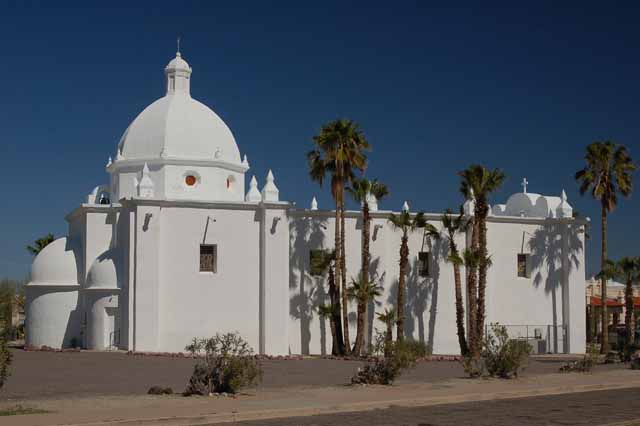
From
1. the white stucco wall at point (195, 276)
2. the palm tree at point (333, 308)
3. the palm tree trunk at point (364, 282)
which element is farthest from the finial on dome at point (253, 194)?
the palm tree trunk at point (364, 282)

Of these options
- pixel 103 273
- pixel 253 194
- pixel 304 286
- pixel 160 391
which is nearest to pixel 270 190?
pixel 253 194

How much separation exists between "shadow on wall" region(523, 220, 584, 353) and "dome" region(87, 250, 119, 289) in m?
20.4

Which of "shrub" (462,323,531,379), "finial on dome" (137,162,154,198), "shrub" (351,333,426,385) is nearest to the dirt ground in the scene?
"shrub" (462,323,531,379)

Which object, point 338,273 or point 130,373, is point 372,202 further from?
point 130,373

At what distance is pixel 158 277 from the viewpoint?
36.1 meters

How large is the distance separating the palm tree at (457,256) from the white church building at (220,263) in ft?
2.26

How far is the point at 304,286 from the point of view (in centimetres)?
3894

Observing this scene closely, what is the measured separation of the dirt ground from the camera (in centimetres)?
1962

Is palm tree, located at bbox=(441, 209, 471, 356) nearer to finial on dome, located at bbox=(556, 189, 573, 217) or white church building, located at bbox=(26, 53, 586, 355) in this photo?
white church building, located at bbox=(26, 53, 586, 355)

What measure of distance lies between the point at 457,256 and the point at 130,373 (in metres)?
17.7

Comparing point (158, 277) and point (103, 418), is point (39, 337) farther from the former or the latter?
point (103, 418)

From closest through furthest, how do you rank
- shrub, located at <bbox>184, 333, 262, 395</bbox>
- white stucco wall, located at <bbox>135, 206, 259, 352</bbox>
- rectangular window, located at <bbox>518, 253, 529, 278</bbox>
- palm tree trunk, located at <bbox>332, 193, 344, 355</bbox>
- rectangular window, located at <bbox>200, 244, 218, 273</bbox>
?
shrub, located at <bbox>184, 333, 262, 395</bbox> < white stucco wall, located at <bbox>135, 206, 259, 352</bbox> < palm tree trunk, located at <bbox>332, 193, 344, 355</bbox> < rectangular window, located at <bbox>200, 244, 218, 273</bbox> < rectangular window, located at <bbox>518, 253, 529, 278</bbox>

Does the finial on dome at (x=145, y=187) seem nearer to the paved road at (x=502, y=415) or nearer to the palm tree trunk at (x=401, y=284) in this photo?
the palm tree trunk at (x=401, y=284)

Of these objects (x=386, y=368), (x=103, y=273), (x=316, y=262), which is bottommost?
(x=386, y=368)
